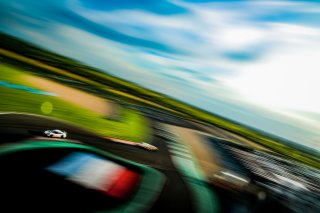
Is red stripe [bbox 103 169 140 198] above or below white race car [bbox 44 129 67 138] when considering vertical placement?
below

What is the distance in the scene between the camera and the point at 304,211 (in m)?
18.5

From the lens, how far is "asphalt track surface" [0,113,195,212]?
1246cm

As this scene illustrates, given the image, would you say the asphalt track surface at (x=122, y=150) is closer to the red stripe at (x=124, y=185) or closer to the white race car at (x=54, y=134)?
the white race car at (x=54, y=134)

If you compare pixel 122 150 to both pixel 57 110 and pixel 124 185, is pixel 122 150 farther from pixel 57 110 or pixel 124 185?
pixel 57 110

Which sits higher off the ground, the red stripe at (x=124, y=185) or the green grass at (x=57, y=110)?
the green grass at (x=57, y=110)

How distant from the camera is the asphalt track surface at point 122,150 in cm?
1246

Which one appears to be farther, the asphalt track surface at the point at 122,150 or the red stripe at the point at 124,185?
the asphalt track surface at the point at 122,150

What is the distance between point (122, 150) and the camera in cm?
1855

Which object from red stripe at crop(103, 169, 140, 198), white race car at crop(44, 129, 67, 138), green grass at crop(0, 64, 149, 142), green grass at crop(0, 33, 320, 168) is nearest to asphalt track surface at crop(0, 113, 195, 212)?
white race car at crop(44, 129, 67, 138)

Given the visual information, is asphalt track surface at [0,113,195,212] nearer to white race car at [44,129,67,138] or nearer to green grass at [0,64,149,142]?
white race car at [44,129,67,138]

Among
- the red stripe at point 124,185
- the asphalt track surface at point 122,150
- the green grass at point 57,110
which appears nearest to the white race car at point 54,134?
the asphalt track surface at point 122,150

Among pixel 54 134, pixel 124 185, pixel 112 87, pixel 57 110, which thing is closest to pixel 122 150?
pixel 54 134

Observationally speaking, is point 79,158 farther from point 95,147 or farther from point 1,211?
point 1,211

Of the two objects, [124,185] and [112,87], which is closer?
[124,185]
